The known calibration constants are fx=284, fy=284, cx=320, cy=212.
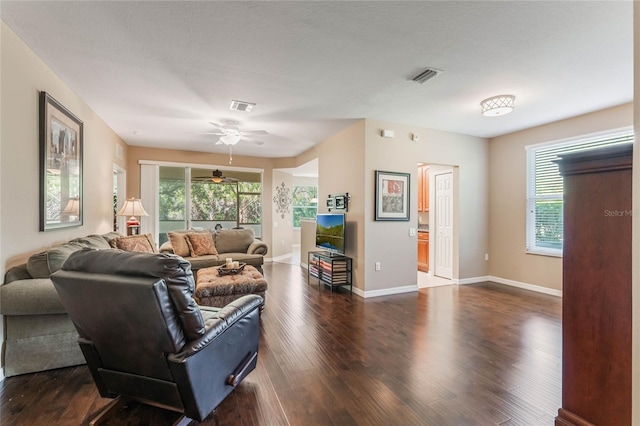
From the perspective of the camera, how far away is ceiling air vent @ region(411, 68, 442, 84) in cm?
284

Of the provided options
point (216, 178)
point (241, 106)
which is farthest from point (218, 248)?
point (241, 106)

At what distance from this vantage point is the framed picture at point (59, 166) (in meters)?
2.64

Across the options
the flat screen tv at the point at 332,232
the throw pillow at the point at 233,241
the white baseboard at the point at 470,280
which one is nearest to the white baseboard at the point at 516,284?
the white baseboard at the point at 470,280

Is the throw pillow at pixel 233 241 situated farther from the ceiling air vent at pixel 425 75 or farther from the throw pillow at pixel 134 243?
the ceiling air vent at pixel 425 75

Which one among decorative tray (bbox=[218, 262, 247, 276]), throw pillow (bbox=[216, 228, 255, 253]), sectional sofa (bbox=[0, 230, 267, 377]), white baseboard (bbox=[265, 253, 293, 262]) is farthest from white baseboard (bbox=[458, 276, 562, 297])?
sectional sofa (bbox=[0, 230, 267, 377])

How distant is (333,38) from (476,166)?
4261 mm

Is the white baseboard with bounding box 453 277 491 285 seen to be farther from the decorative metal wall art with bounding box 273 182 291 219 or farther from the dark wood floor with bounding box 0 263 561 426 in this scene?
the decorative metal wall art with bounding box 273 182 291 219

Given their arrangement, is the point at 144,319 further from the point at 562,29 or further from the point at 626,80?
the point at 626,80

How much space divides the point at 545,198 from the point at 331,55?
435 cm

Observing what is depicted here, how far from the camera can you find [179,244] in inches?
195

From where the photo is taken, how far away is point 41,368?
220 centimetres

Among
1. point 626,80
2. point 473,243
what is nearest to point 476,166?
point 473,243

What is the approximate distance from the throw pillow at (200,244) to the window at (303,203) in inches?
219

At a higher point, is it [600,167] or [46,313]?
[600,167]
